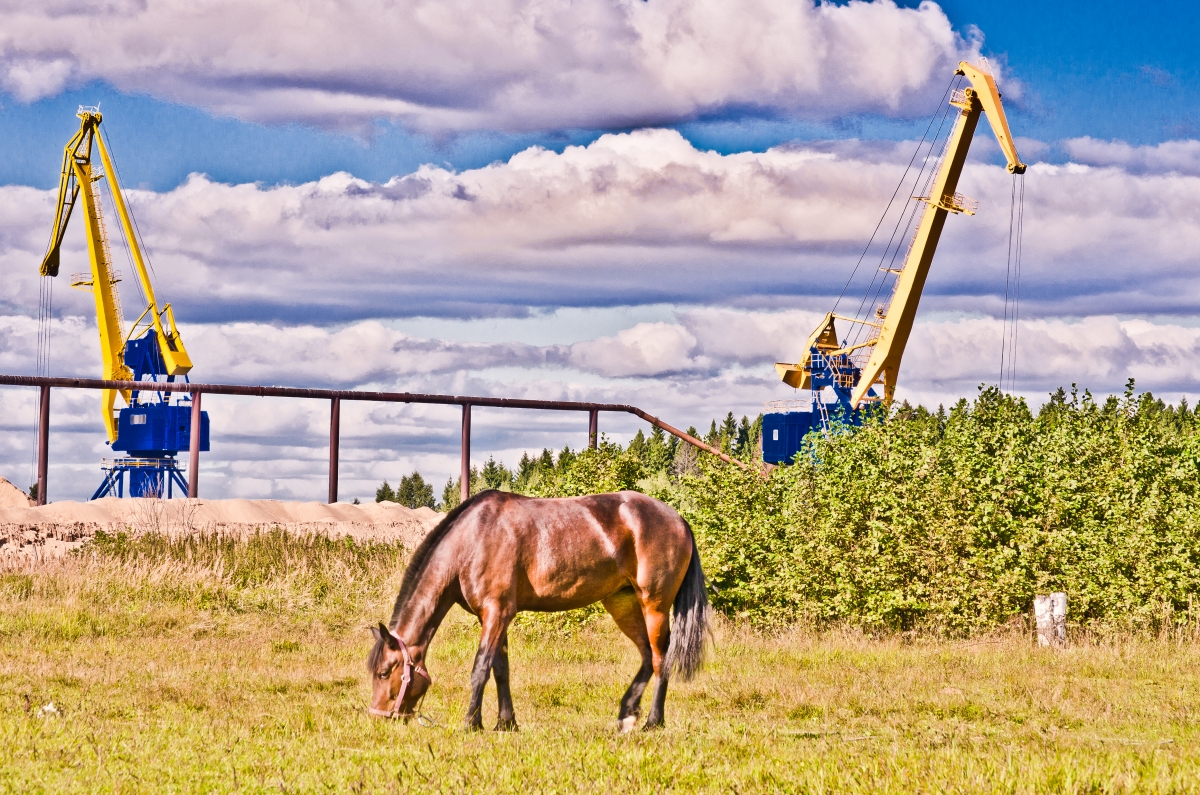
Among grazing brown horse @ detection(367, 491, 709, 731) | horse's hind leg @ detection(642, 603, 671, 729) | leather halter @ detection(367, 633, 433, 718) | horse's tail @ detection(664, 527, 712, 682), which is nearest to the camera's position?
leather halter @ detection(367, 633, 433, 718)

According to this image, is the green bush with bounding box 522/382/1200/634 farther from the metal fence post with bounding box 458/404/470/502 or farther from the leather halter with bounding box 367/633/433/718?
the metal fence post with bounding box 458/404/470/502

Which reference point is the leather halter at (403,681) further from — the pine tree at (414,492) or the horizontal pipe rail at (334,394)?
the pine tree at (414,492)

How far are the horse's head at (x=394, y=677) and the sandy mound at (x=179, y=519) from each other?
56.5 ft

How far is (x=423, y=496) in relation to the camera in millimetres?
97812

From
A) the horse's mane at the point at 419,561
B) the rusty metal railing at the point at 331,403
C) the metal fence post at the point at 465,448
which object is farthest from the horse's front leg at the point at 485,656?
the metal fence post at the point at 465,448

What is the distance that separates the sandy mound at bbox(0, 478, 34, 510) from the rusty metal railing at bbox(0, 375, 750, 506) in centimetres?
727

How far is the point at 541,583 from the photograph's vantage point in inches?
423

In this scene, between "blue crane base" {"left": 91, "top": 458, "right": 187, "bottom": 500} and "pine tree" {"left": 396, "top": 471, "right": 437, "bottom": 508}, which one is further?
"pine tree" {"left": 396, "top": 471, "right": 437, "bottom": 508}

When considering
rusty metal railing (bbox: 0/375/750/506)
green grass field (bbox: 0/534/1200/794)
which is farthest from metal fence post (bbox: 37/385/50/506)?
green grass field (bbox: 0/534/1200/794)

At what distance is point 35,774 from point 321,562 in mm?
17711

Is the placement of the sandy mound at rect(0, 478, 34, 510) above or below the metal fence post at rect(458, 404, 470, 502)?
below

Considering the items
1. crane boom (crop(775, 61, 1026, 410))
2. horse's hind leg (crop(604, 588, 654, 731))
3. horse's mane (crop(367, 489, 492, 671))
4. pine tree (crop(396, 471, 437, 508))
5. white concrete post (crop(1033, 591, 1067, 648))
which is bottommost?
pine tree (crop(396, 471, 437, 508))

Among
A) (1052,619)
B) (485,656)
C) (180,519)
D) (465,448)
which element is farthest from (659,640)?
(465,448)

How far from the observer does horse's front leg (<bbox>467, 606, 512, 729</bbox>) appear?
1031cm
